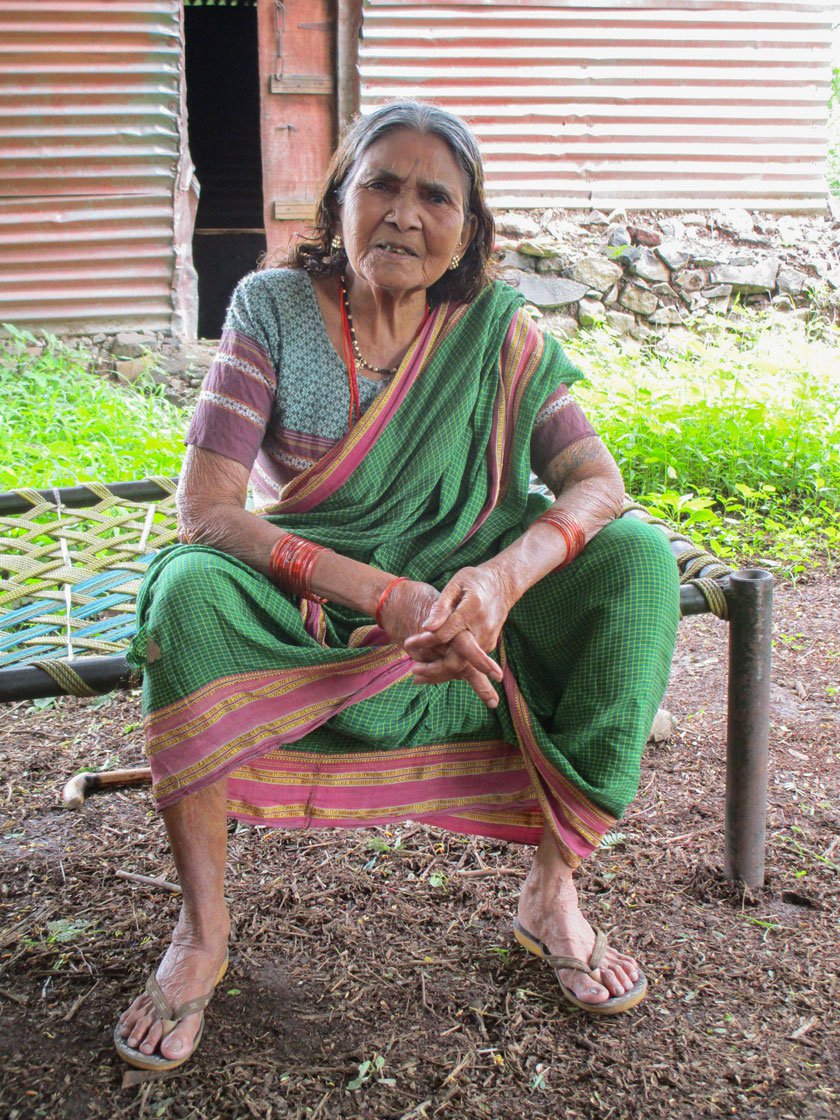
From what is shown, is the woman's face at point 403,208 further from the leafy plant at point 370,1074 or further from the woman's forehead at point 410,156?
the leafy plant at point 370,1074

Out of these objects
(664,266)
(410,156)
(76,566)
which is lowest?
(76,566)

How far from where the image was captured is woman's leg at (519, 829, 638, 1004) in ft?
6.30

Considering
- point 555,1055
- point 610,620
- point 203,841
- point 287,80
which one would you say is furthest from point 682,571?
point 287,80

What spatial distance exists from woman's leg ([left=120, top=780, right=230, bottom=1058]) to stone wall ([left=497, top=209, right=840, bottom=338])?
5.48 metres

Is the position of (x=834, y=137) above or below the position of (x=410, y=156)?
below

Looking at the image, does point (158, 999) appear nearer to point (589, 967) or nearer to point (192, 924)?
point (192, 924)

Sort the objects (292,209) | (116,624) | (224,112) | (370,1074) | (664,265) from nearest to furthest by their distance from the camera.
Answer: (370,1074) < (116,624) < (292,209) < (664,265) < (224,112)

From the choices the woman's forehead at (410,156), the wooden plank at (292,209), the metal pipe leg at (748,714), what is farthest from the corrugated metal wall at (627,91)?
the metal pipe leg at (748,714)

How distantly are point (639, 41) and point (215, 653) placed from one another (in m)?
6.32

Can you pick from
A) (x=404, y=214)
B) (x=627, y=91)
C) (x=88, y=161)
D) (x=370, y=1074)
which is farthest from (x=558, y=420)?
(x=627, y=91)

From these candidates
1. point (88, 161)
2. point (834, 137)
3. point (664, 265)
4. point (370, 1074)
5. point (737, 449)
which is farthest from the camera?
point (834, 137)

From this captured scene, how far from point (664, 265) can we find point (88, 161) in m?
3.76

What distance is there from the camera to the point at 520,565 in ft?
6.39

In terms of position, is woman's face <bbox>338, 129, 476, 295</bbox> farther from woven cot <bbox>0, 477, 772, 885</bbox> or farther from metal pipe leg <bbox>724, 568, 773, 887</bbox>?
metal pipe leg <bbox>724, 568, 773, 887</bbox>
